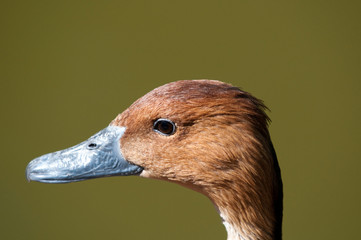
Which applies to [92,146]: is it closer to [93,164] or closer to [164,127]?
[93,164]

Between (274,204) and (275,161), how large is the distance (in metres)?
0.13

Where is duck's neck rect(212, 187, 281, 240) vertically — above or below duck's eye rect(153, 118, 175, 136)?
below

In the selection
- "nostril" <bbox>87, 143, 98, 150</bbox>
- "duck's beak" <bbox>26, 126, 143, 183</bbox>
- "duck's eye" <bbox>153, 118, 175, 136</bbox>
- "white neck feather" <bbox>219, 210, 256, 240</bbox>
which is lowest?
"white neck feather" <bbox>219, 210, 256, 240</bbox>

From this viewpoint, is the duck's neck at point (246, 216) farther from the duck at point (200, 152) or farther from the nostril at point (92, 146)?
the nostril at point (92, 146)

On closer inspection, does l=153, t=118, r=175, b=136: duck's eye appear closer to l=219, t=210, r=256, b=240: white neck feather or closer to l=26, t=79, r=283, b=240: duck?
l=26, t=79, r=283, b=240: duck

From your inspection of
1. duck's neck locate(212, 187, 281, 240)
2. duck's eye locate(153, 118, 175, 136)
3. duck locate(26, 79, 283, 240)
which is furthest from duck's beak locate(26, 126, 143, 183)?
duck's neck locate(212, 187, 281, 240)

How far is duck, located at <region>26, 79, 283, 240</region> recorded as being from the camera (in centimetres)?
94

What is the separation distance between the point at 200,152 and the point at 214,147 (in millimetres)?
41

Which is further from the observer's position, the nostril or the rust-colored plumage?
the nostril

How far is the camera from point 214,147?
94 centimetres

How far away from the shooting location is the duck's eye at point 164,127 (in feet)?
3.11

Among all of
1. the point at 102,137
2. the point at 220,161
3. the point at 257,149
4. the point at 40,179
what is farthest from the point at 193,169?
the point at 40,179

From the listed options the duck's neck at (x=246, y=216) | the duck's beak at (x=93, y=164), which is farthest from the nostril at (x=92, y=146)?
the duck's neck at (x=246, y=216)

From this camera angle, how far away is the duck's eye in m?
0.95
